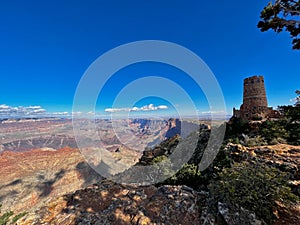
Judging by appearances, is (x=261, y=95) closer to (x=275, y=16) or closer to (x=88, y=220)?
(x=275, y=16)

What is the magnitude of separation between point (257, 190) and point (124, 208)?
4475mm

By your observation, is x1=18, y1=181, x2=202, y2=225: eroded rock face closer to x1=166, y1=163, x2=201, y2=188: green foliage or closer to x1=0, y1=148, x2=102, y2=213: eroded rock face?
x1=166, y1=163, x2=201, y2=188: green foliage

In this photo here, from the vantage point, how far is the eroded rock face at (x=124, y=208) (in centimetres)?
469

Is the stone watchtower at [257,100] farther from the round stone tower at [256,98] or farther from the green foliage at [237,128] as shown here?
the green foliage at [237,128]

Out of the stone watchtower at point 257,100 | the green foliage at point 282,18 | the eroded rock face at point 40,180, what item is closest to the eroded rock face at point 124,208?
the green foliage at point 282,18

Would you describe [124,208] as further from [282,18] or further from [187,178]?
[282,18]

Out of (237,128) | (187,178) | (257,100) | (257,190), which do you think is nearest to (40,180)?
(187,178)

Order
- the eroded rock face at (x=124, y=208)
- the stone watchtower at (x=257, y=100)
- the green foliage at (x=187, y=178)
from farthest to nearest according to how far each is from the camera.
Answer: the stone watchtower at (x=257, y=100)
the green foliage at (x=187, y=178)
the eroded rock face at (x=124, y=208)

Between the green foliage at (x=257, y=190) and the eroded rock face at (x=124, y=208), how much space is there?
133cm

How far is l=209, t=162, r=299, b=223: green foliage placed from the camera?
4.12m

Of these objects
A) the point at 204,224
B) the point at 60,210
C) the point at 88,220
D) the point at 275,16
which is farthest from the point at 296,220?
the point at 275,16

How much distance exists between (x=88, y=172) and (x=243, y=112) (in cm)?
6344

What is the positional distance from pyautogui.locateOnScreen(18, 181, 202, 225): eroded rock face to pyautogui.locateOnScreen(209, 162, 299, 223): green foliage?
1332 millimetres

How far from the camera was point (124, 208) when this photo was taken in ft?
17.1
